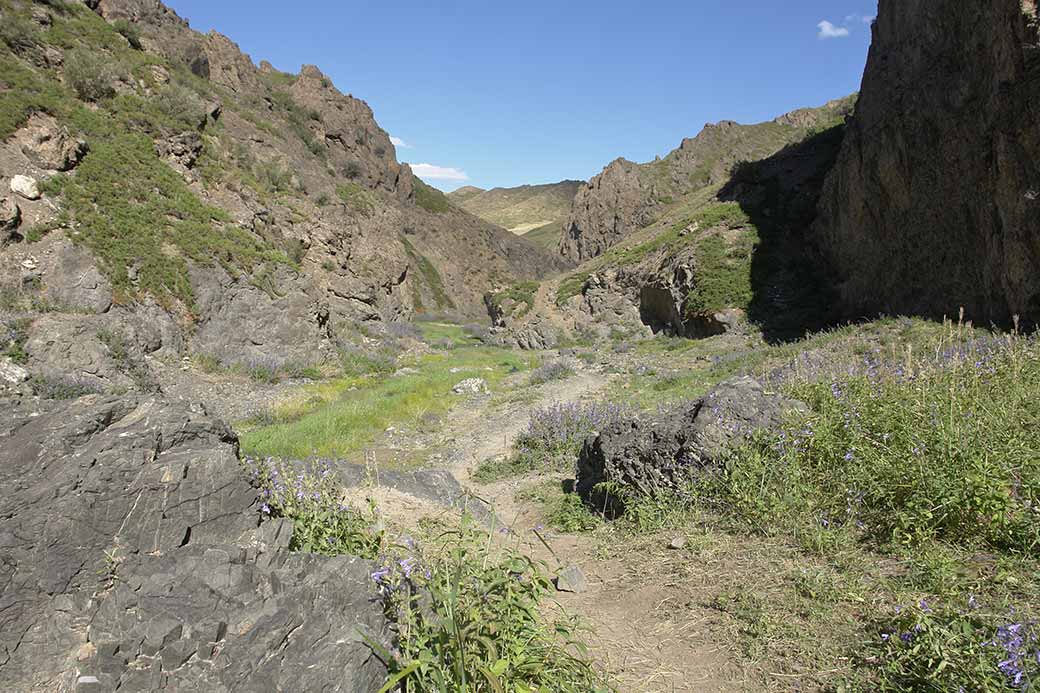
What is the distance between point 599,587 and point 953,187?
51.2 feet

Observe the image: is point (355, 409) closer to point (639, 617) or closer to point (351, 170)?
point (639, 617)

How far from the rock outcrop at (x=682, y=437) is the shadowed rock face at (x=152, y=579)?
140 inches

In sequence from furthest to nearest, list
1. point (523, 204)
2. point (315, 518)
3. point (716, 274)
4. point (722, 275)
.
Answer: point (523, 204)
point (716, 274)
point (722, 275)
point (315, 518)

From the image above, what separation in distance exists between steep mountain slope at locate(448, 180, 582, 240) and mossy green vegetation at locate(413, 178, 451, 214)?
5780 centimetres

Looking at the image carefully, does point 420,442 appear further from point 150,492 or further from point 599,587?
point 150,492

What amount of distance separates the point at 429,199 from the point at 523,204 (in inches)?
3615

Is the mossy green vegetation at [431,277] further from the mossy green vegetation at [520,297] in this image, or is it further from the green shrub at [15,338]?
the green shrub at [15,338]

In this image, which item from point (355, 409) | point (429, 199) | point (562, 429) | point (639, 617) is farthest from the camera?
point (429, 199)

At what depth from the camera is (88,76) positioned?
19.7 metres

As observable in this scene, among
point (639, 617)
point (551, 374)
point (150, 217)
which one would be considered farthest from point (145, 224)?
point (639, 617)

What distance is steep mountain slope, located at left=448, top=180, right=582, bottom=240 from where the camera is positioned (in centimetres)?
14000

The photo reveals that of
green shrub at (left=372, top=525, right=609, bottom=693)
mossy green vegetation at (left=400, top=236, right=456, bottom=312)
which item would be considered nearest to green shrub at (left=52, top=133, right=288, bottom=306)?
green shrub at (left=372, top=525, right=609, bottom=693)

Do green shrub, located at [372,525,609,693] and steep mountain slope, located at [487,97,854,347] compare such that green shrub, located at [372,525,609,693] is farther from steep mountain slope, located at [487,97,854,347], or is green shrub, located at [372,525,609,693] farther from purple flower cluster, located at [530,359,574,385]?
steep mountain slope, located at [487,97,854,347]

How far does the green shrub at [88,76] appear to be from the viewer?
19.5 metres
